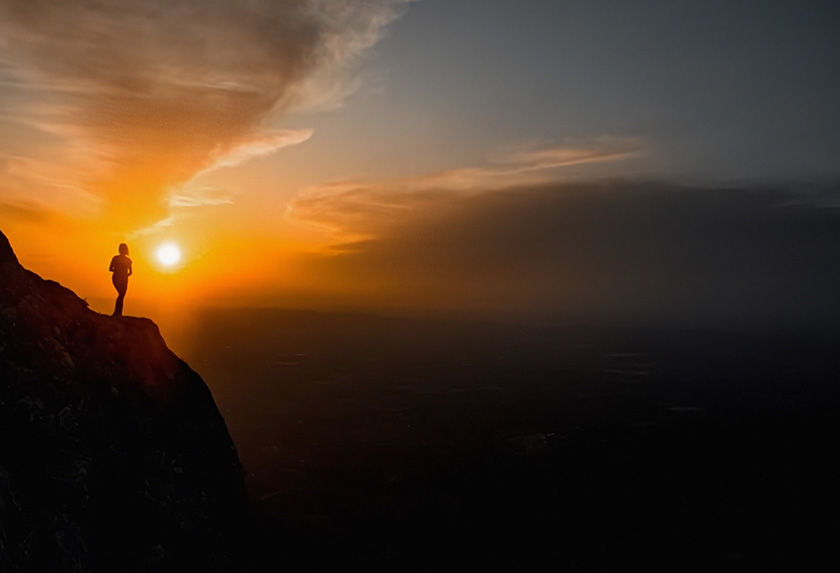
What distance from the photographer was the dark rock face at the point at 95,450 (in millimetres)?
25844

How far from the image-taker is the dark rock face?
25844mm

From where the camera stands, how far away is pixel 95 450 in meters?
30.7

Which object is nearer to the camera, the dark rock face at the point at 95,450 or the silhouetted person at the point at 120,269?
the dark rock face at the point at 95,450

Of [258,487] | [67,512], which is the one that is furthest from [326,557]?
[67,512]

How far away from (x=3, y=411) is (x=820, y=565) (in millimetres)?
77817

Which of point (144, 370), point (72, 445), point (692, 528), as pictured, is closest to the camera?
point (72, 445)

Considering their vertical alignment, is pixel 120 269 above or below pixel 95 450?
above

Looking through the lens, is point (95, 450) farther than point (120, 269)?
No

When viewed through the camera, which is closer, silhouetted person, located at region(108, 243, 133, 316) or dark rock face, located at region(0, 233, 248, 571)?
dark rock face, located at region(0, 233, 248, 571)

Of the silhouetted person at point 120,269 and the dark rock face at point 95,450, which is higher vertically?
the silhouetted person at point 120,269

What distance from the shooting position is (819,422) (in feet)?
414

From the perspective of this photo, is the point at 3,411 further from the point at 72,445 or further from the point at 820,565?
the point at 820,565

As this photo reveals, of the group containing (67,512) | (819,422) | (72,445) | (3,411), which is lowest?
(819,422)

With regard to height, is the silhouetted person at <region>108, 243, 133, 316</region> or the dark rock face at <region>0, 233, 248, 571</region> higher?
the silhouetted person at <region>108, 243, 133, 316</region>
